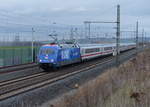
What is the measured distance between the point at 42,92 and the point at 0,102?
3216 mm

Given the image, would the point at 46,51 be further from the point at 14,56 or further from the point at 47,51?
the point at 14,56

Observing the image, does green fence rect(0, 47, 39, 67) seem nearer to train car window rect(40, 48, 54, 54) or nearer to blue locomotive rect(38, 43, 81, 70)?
train car window rect(40, 48, 54, 54)

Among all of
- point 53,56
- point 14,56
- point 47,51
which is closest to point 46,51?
point 47,51

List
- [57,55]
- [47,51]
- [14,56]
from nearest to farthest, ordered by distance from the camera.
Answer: [57,55]
[47,51]
[14,56]

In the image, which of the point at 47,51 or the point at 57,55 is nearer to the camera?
the point at 57,55

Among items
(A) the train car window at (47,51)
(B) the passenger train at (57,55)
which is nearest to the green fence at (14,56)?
(A) the train car window at (47,51)

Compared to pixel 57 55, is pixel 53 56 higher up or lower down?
lower down

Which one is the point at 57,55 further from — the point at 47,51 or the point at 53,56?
the point at 47,51

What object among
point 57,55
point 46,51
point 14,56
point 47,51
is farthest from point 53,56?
point 14,56

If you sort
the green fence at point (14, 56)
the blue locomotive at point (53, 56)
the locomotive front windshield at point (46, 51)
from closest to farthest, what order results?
the blue locomotive at point (53, 56) < the locomotive front windshield at point (46, 51) < the green fence at point (14, 56)

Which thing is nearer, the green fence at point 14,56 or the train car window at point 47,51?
the train car window at point 47,51

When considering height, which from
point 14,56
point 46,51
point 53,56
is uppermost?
point 46,51

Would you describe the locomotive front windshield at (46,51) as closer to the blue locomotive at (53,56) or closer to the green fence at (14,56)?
the blue locomotive at (53,56)

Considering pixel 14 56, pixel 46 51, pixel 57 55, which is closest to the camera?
pixel 57 55
